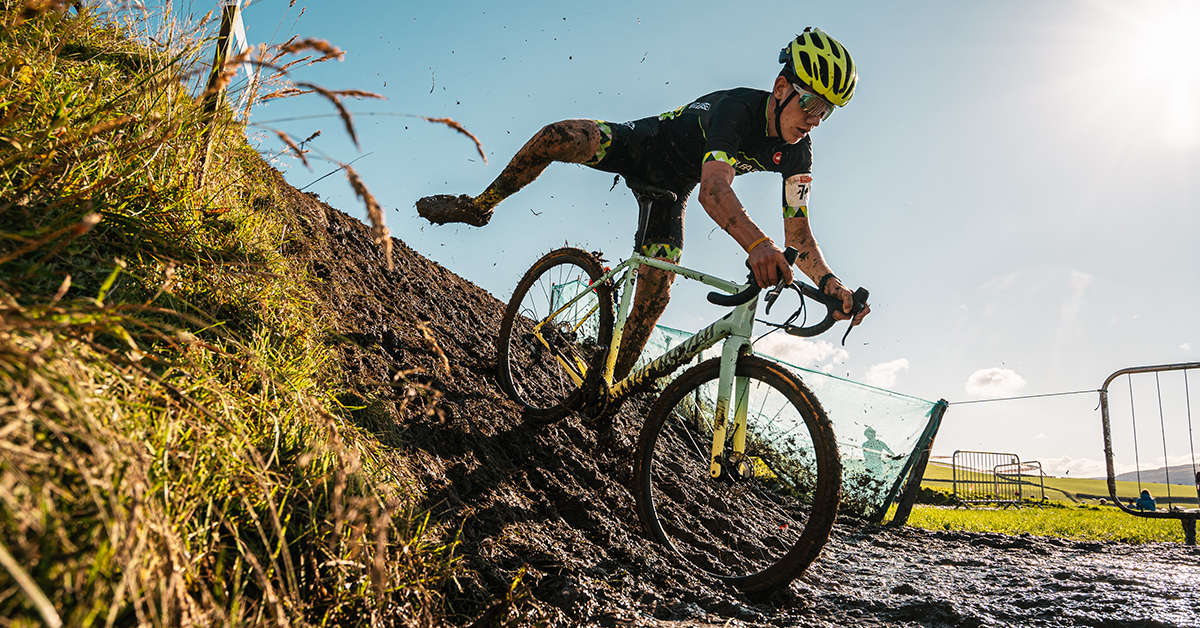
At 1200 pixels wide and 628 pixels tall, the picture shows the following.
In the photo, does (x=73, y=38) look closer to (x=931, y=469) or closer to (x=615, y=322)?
(x=615, y=322)

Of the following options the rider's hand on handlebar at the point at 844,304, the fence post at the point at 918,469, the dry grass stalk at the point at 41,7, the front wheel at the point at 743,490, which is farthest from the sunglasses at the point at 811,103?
the fence post at the point at 918,469

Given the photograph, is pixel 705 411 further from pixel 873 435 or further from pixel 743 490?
pixel 873 435

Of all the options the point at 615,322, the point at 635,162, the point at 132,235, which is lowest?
the point at 132,235

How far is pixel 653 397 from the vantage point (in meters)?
5.15

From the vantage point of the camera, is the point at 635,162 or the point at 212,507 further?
the point at 635,162

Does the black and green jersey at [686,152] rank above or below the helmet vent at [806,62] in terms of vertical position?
below

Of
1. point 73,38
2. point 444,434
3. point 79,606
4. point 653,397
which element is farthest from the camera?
point 653,397

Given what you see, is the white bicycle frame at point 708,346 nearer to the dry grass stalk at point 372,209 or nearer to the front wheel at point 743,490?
the front wheel at point 743,490

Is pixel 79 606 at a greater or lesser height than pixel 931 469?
lesser

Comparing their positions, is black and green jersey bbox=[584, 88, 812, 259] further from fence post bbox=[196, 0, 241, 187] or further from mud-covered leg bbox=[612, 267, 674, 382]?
fence post bbox=[196, 0, 241, 187]

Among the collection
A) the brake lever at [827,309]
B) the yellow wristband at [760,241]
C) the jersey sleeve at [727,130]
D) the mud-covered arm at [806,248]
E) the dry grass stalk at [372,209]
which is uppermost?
the jersey sleeve at [727,130]

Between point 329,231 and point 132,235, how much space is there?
2205 mm

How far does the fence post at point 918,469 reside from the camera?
523 centimetres

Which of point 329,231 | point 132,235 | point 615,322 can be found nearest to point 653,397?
point 615,322
